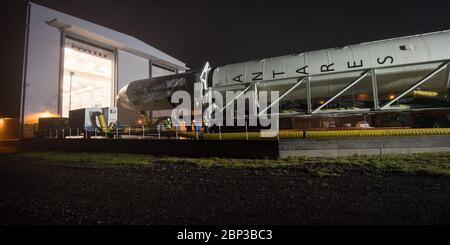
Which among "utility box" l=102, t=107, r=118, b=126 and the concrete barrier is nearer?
the concrete barrier

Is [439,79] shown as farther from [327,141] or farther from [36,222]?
[36,222]

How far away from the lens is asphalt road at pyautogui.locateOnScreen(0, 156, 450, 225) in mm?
3461

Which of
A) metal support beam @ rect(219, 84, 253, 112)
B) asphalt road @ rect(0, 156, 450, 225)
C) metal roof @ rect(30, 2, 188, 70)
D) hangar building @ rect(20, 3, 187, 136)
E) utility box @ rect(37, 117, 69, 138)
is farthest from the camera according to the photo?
metal roof @ rect(30, 2, 188, 70)

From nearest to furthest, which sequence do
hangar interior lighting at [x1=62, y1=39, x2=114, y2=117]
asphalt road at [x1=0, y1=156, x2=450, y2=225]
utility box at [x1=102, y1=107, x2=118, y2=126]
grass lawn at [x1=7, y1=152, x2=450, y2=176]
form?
asphalt road at [x1=0, y1=156, x2=450, y2=225] < grass lawn at [x1=7, y1=152, x2=450, y2=176] < utility box at [x1=102, y1=107, x2=118, y2=126] < hangar interior lighting at [x1=62, y1=39, x2=114, y2=117]

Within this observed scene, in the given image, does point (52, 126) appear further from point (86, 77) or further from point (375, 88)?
point (375, 88)

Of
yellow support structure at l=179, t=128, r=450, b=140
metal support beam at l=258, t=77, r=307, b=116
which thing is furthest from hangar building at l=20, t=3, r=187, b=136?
yellow support structure at l=179, t=128, r=450, b=140

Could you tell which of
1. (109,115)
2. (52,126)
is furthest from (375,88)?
(52,126)

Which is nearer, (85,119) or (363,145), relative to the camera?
(363,145)

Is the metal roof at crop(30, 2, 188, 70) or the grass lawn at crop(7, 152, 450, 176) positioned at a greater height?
the metal roof at crop(30, 2, 188, 70)

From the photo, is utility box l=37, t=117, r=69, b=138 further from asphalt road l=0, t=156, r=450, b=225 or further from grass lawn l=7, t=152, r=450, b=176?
asphalt road l=0, t=156, r=450, b=225

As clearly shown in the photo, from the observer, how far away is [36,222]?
3.47 metres

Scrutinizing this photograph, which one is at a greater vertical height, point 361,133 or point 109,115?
point 109,115

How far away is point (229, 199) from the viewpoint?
4.44 meters

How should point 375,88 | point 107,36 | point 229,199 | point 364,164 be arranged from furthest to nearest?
1. point 107,36
2. point 375,88
3. point 364,164
4. point 229,199
